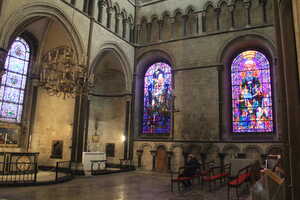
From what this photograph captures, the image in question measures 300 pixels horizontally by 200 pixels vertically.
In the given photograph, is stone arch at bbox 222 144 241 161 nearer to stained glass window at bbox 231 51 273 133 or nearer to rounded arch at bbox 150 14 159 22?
stained glass window at bbox 231 51 273 133

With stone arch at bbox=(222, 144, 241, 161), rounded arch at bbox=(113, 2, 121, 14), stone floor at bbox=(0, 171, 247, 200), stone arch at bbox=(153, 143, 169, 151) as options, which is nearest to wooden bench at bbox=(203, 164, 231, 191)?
stone floor at bbox=(0, 171, 247, 200)

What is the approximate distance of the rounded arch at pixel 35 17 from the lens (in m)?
8.96

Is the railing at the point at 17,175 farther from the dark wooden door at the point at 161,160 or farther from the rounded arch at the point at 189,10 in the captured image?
the rounded arch at the point at 189,10

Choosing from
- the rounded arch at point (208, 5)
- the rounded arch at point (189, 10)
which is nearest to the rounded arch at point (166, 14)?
the rounded arch at point (189, 10)

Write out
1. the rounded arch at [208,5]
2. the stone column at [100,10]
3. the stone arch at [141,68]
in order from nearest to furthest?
the stone column at [100,10] < the rounded arch at [208,5] < the stone arch at [141,68]

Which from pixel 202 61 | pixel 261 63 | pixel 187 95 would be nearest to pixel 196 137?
pixel 187 95

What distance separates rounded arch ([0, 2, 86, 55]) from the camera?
8.96 m

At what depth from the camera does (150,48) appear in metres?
16.1

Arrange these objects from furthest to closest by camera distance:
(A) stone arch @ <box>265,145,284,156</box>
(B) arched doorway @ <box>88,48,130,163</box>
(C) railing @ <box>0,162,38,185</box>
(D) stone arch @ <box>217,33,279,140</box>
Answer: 1. (B) arched doorway @ <box>88,48,130,163</box>
2. (D) stone arch @ <box>217,33,279,140</box>
3. (A) stone arch @ <box>265,145,284,156</box>
4. (C) railing @ <box>0,162,38,185</box>

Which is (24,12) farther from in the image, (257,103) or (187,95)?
(257,103)

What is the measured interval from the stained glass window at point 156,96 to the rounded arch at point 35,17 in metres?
5.30

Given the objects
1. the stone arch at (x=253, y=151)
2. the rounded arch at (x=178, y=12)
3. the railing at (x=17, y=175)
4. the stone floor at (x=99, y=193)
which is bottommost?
the stone floor at (x=99, y=193)

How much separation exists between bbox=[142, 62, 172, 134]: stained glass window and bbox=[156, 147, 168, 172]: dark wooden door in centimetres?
116

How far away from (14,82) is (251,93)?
12.1m
